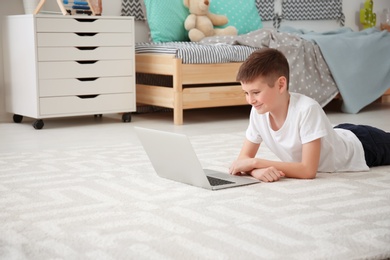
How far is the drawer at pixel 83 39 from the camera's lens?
136 inches

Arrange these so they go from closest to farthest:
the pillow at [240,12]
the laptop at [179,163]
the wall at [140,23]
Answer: the laptop at [179,163], the wall at [140,23], the pillow at [240,12]

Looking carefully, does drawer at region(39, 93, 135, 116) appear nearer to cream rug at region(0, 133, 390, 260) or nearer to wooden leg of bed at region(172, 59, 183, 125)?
wooden leg of bed at region(172, 59, 183, 125)

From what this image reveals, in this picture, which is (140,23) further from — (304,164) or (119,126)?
(304,164)

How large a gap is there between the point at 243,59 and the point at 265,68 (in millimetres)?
1896

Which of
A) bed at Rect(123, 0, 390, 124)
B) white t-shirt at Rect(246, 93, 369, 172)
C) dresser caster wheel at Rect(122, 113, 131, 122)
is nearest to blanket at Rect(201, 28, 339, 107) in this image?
bed at Rect(123, 0, 390, 124)

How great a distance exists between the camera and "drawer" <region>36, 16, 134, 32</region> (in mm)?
3434

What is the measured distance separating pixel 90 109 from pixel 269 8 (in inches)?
75.4

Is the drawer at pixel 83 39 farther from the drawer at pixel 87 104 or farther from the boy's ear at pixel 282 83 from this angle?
the boy's ear at pixel 282 83

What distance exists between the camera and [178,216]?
163 centimetres

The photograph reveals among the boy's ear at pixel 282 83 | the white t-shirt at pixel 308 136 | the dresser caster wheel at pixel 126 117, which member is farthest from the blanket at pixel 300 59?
the boy's ear at pixel 282 83

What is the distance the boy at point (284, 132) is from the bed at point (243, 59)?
4.98 ft

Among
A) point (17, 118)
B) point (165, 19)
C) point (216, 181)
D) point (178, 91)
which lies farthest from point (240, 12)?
point (216, 181)

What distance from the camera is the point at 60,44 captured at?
3.49 metres

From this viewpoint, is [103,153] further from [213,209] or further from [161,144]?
[213,209]
